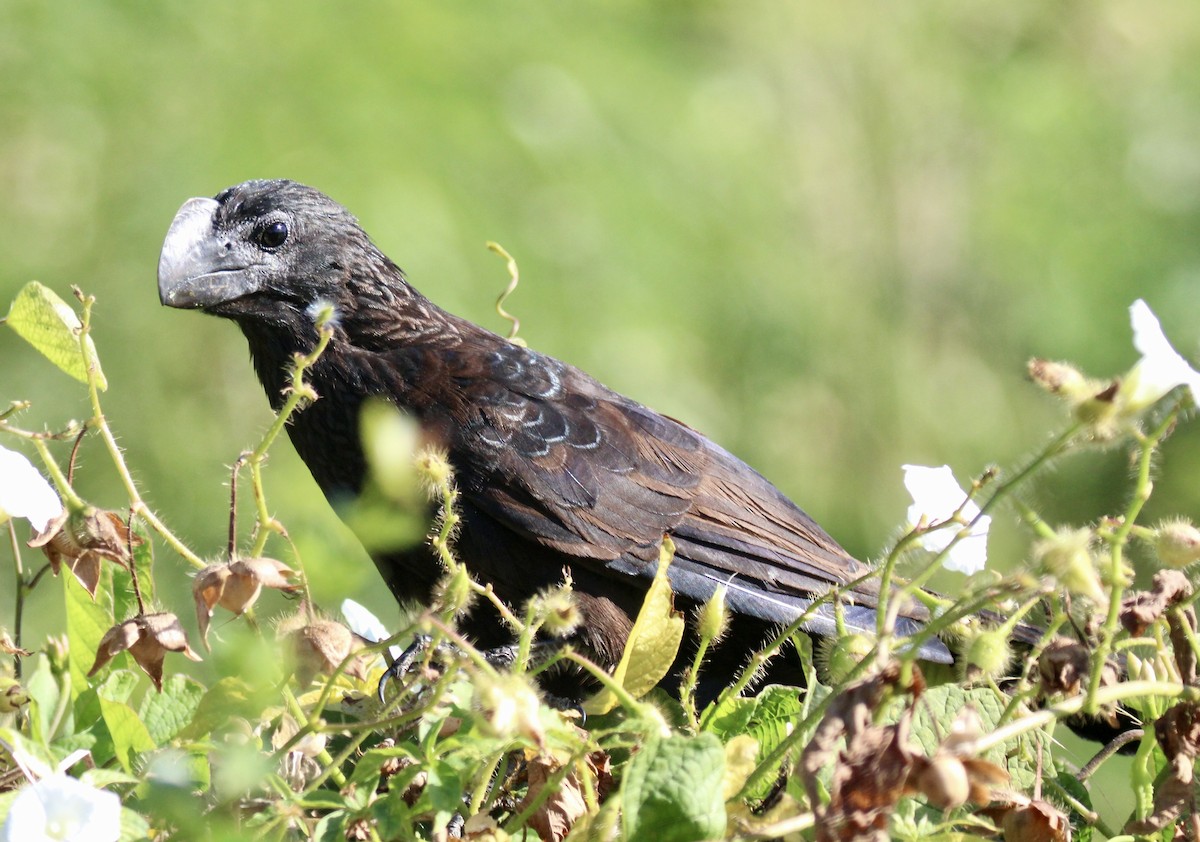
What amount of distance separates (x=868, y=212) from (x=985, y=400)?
1105mm

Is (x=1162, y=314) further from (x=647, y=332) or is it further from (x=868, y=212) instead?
(x=647, y=332)

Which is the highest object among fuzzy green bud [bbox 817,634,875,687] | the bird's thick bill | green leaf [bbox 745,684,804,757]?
the bird's thick bill

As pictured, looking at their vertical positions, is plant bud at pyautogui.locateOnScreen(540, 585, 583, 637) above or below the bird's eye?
below

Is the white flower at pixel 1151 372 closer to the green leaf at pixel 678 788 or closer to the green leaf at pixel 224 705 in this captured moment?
the green leaf at pixel 678 788

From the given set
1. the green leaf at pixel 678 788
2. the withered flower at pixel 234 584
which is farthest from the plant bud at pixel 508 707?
the withered flower at pixel 234 584

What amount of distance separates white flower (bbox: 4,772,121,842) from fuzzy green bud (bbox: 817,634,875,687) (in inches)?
23.6

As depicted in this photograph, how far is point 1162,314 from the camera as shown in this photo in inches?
231

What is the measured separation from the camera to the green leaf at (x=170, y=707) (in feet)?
4.65

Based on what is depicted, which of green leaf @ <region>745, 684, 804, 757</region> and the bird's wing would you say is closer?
green leaf @ <region>745, 684, 804, 757</region>

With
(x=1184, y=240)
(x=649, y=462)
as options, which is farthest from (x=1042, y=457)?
(x=1184, y=240)

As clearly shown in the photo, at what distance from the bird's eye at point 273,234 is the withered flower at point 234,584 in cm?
175

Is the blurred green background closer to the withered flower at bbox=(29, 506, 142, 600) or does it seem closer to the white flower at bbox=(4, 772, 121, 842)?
the withered flower at bbox=(29, 506, 142, 600)

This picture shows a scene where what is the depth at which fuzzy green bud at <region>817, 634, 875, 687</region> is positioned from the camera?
126 cm

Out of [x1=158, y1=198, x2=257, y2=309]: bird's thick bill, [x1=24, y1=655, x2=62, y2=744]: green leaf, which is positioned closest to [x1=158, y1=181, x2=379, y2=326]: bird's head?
[x1=158, y1=198, x2=257, y2=309]: bird's thick bill
